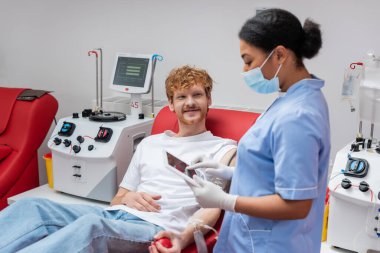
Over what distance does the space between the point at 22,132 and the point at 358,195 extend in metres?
2.04

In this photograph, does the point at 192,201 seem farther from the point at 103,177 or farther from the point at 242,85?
the point at 242,85

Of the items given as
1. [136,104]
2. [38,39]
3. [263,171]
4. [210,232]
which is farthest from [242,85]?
[38,39]

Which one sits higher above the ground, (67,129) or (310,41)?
(310,41)

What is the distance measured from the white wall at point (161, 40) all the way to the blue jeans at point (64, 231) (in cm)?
121

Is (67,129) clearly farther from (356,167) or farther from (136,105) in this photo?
(356,167)

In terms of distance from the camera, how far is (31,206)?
1.60 metres

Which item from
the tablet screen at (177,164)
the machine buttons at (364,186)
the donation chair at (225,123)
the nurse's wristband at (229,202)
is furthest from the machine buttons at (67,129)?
the machine buttons at (364,186)

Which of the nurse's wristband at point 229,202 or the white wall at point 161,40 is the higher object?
the white wall at point 161,40

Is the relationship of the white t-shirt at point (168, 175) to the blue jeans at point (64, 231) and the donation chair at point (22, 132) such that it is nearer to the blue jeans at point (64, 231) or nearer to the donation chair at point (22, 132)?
the blue jeans at point (64, 231)

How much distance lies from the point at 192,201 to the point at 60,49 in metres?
2.02

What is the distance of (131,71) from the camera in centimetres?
249

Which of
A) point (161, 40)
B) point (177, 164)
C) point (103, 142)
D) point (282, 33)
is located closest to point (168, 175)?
point (177, 164)

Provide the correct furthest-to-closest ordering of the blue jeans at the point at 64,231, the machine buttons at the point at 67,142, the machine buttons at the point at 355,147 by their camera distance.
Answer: the machine buttons at the point at 67,142 → the machine buttons at the point at 355,147 → the blue jeans at the point at 64,231

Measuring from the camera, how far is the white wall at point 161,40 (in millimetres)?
2191
